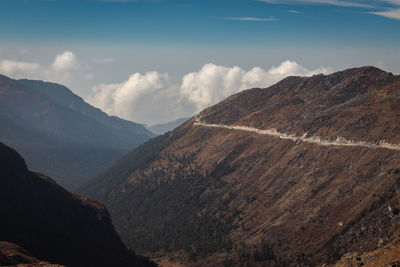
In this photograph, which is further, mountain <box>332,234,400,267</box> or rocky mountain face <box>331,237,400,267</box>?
mountain <box>332,234,400,267</box>

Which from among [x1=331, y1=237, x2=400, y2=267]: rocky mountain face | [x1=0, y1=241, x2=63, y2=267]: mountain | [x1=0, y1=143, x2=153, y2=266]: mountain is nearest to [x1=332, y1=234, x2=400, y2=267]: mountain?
[x1=331, y1=237, x2=400, y2=267]: rocky mountain face

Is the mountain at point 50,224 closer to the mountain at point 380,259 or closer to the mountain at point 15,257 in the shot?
the mountain at point 15,257

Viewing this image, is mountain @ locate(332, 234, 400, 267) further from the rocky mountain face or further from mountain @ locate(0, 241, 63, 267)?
mountain @ locate(0, 241, 63, 267)

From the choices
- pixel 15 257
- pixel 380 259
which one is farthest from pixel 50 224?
pixel 380 259

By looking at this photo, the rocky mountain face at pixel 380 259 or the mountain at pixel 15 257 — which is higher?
the mountain at pixel 15 257

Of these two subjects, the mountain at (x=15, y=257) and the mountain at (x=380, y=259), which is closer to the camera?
the mountain at (x=380, y=259)

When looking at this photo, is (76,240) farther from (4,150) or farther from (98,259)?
(4,150)

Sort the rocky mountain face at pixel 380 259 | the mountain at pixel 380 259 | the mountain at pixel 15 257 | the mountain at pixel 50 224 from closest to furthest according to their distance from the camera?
the rocky mountain face at pixel 380 259, the mountain at pixel 380 259, the mountain at pixel 15 257, the mountain at pixel 50 224

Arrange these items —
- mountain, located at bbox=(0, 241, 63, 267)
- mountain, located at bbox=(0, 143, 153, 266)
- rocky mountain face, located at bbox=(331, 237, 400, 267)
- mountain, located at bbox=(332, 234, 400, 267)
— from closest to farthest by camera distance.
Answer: rocky mountain face, located at bbox=(331, 237, 400, 267) → mountain, located at bbox=(332, 234, 400, 267) → mountain, located at bbox=(0, 241, 63, 267) → mountain, located at bbox=(0, 143, 153, 266)

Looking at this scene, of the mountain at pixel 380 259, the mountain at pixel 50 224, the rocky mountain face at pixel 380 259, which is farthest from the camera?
the mountain at pixel 50 224

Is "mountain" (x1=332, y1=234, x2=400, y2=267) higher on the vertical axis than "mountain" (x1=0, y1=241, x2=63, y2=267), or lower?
lower

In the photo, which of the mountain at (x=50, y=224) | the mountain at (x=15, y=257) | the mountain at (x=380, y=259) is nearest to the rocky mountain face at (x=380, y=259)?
the mountain at (x=380, y=259)
